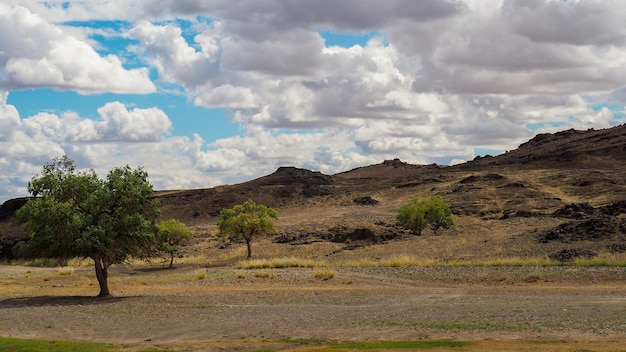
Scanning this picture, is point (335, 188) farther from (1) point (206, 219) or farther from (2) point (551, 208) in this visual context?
(2) point (551, 208)

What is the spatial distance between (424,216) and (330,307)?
45648mm

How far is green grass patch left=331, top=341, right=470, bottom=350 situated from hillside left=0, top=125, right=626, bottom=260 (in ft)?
88.3

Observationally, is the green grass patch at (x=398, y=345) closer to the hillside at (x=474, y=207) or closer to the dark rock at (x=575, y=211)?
the hillside at (x=474, y=207)

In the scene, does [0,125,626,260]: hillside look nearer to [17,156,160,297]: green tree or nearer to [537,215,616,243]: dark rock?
[537,215,616,243]: dark rock

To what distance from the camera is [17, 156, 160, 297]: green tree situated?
30422 mm

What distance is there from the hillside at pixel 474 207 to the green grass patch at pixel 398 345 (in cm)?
2692

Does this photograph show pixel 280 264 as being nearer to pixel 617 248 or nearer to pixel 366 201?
pixel 617 248

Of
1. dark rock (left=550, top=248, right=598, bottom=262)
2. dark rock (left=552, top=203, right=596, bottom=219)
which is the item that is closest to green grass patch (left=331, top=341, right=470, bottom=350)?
dark rock (left=550, top=248, right=598, bottom=262)

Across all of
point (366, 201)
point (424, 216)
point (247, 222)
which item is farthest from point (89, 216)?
point (366, 201)

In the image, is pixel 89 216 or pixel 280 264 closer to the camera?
pixel 89 216

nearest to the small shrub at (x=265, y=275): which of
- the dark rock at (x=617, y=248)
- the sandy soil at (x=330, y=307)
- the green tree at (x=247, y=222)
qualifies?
the sandy soil at (x=330, y=307)

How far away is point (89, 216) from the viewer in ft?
103

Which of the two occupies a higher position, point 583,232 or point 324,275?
point 583,232

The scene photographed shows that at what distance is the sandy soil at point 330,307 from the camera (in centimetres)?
2180
